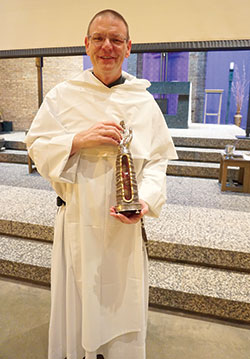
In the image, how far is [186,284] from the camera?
7.95 feet

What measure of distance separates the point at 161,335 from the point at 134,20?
2.89m

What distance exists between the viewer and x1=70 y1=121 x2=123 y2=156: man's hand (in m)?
1.24

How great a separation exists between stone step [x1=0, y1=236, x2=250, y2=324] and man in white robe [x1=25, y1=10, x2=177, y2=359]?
0.84 metres

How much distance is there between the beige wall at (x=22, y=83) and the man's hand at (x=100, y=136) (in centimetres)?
850

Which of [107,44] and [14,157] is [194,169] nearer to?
[14,157]

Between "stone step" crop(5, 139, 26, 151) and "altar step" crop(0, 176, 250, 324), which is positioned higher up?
"stone step" crop(5, 139, 26, 151)

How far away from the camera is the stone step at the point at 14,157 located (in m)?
5.84

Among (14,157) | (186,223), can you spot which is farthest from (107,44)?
(14,157)

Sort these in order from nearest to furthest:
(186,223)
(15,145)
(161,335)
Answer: (161,335) < (186,223) < (15,145)

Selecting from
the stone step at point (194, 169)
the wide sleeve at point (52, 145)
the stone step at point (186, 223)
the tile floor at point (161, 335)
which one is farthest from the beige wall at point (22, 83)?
the wide sleeve at point (52, 145)

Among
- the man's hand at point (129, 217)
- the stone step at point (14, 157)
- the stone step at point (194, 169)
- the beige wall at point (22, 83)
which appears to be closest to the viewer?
the man's hand at point (129, 217)

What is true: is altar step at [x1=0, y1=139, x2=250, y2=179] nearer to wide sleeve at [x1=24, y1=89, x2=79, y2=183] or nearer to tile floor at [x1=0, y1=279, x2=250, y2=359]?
tile floor at [x1=0, y1=279, x2=250, y2=359]

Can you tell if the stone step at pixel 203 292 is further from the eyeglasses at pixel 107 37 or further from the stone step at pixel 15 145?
the stone step at pixel 15 145

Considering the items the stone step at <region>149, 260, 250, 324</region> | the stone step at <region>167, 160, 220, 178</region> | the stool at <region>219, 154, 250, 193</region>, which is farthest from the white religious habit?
the stone step at <region>167, 160, 220, 178</region>
